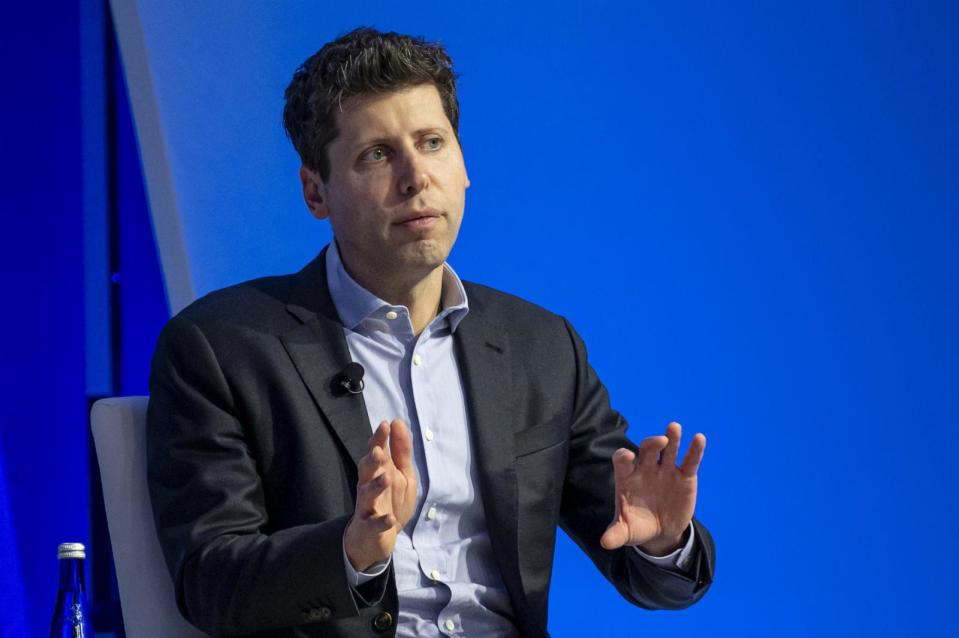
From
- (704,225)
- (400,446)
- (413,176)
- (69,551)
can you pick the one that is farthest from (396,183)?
(704,225)

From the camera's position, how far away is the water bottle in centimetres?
200

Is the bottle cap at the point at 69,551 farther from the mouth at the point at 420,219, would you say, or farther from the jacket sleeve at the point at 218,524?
the mouth at the point at 420,219

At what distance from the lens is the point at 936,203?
10.3 feet

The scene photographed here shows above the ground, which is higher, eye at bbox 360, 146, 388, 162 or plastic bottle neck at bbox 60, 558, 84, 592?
eye at bbox 360, 146, 388, 162

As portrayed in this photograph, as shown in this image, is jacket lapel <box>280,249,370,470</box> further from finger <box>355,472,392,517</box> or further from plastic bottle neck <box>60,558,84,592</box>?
plastic bottle neck <box>60,558,84,592</box>

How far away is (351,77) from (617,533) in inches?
35.2

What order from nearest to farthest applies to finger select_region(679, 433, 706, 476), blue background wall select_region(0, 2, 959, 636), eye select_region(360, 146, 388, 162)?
finger select_region(679, 433, 706, 476) < eye select_region(360, 146, 388, 162) < blue background wall select_region(0, 2, 959, 636)

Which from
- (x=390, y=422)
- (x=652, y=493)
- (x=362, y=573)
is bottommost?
(x=362, y=573)

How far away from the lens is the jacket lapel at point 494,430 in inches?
79.8

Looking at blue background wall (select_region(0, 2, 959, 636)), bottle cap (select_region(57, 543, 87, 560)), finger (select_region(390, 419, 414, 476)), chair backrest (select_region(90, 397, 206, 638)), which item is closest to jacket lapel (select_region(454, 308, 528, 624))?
finger (select_region(390, 419, 414, 476))

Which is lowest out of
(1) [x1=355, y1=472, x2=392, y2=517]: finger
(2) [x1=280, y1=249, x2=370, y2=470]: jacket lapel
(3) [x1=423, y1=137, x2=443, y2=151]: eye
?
(1) [x1=355, y1=472, x2=392, y2=517]: finger

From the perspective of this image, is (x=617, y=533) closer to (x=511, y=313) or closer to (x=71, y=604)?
(x=511, y=313)

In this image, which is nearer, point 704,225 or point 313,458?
point 313,458

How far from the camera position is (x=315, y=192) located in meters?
2.26
